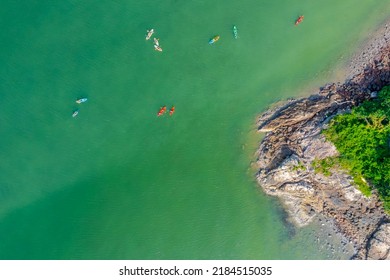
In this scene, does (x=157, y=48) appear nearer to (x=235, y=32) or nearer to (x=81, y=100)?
(x=235, y=32)

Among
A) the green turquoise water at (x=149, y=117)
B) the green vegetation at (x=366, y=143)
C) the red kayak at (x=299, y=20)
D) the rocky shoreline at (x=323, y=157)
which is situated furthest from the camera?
the green turquoise water at (x=149, y=117)

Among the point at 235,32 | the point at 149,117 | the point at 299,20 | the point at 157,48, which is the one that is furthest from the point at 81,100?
the point at 299,20

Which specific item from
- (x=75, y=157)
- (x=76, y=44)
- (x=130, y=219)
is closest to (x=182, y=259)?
(x=130, y=219)

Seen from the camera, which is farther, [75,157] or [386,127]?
[75,157]

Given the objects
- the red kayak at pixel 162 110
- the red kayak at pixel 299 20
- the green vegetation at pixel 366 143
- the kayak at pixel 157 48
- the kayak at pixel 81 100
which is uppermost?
the red kayak at pixel 299 20

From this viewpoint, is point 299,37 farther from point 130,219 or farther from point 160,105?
point 130,219

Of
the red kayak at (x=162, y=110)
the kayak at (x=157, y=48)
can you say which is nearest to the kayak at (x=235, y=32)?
the kayak at (x=157, y=48)

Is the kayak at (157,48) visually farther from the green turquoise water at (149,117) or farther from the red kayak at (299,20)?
the red kayak at (299,20)
